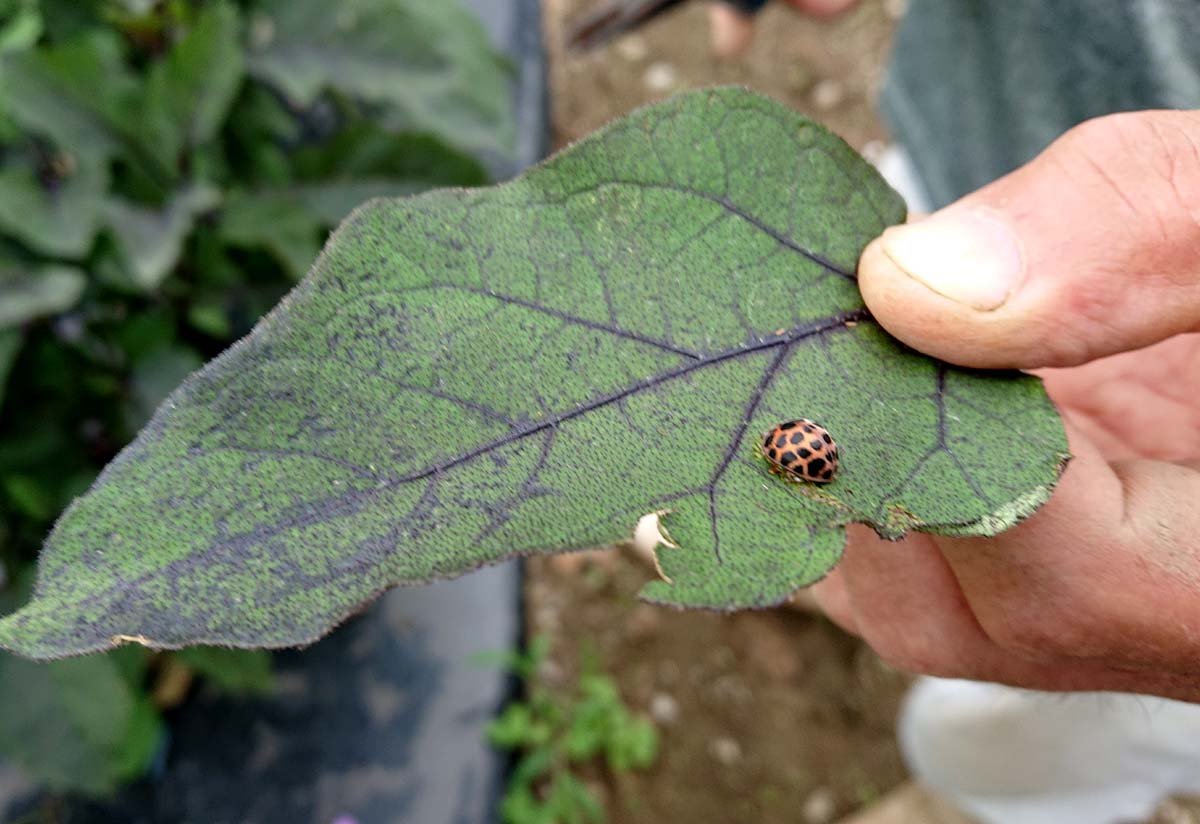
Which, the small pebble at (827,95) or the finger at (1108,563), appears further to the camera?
the small pebble at (827,95)

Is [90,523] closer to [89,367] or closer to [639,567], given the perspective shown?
[89,367]

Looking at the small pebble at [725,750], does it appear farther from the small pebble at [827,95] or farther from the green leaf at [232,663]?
the small pebble at [827,95]

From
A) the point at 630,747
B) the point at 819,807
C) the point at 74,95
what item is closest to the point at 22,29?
the point at 74,95

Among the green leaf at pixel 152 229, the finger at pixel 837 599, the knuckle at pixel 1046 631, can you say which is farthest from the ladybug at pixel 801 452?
the green leaf at pixel 152 229

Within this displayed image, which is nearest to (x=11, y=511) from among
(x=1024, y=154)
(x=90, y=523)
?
(x=90, y=523)

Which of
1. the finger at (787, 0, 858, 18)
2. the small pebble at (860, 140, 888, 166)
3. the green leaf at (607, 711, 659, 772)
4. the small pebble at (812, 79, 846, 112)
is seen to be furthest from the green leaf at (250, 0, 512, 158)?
the small pebble at (812, 79, 846, 112)

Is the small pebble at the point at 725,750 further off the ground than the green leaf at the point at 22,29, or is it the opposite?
the green leaf at the point at 22,29
